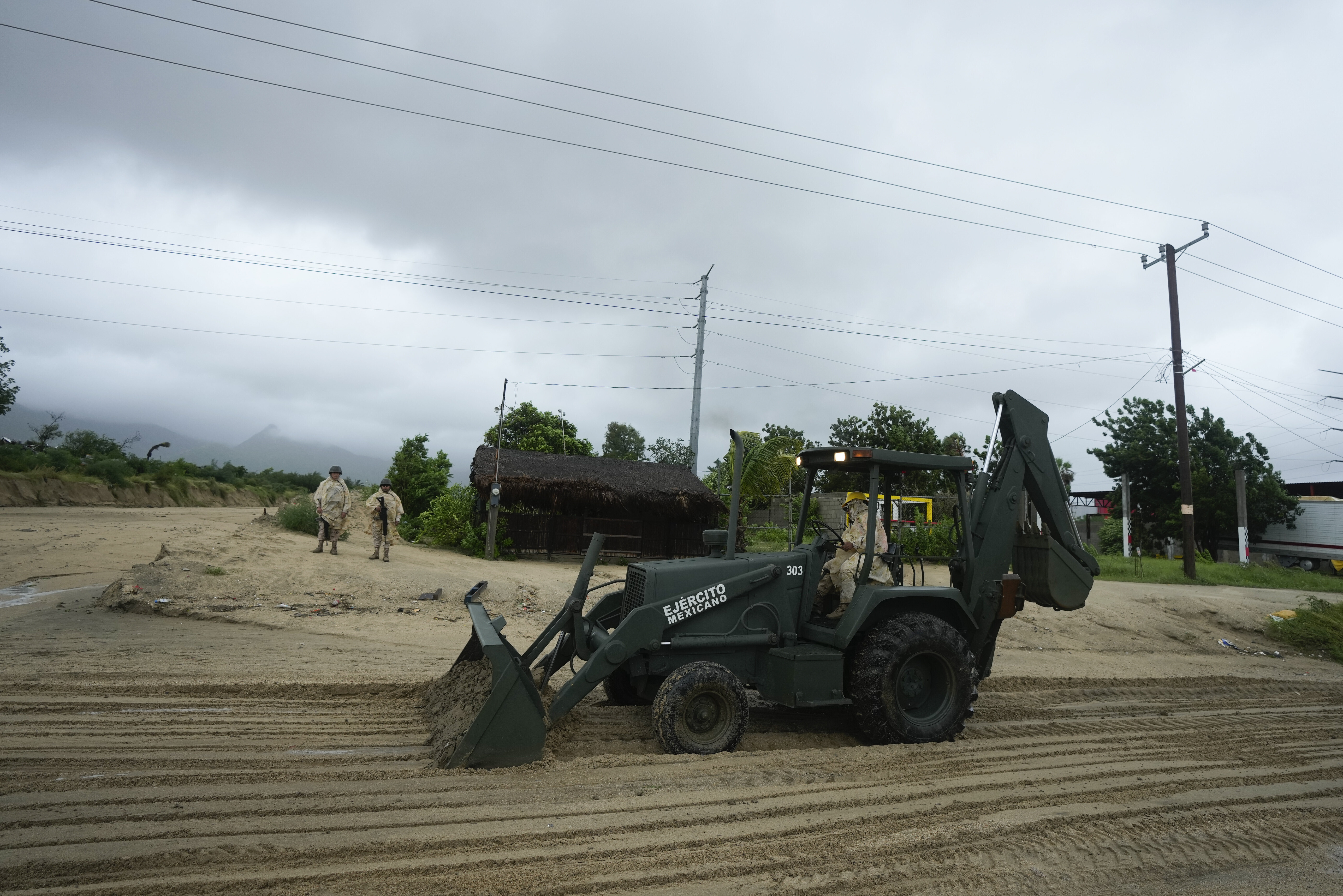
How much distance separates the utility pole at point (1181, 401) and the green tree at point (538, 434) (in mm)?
22010

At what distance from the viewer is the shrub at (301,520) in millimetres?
17234

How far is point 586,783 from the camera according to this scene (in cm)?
Result: 442

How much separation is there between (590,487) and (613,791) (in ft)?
51.1

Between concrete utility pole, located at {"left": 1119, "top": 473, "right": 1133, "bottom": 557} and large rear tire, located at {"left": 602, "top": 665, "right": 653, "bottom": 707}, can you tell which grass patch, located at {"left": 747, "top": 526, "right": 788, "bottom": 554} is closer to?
concrete utility pole, located at {"left": 1119, "top": 473, "right": 1133, "bottom": 557}

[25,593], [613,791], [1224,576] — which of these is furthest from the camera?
[1224,576]

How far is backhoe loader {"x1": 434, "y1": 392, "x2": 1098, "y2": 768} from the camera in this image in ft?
16.4

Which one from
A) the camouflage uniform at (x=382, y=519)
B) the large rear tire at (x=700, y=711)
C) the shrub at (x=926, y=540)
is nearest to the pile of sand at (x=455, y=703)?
→ the large rear tire at (x=700, y=711)

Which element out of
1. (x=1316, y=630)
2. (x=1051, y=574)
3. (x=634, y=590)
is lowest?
(x=1316, y=630)

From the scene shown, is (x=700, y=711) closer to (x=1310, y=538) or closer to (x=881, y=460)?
(x=881, y=460)

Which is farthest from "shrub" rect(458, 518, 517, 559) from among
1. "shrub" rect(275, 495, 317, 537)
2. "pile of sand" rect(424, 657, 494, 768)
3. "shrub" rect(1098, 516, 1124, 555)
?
"shrub" rect(1098, 516, 1124, 555)

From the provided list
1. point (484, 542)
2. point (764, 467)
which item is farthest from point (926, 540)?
point (484, 542)

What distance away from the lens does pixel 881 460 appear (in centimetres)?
577

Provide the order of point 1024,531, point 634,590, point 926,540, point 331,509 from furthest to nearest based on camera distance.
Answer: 1. point 926,540
2. point 331,509
3. point 1024,531
4. point 634,590

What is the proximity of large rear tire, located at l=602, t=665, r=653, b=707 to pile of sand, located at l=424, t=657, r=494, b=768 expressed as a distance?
1.16m
